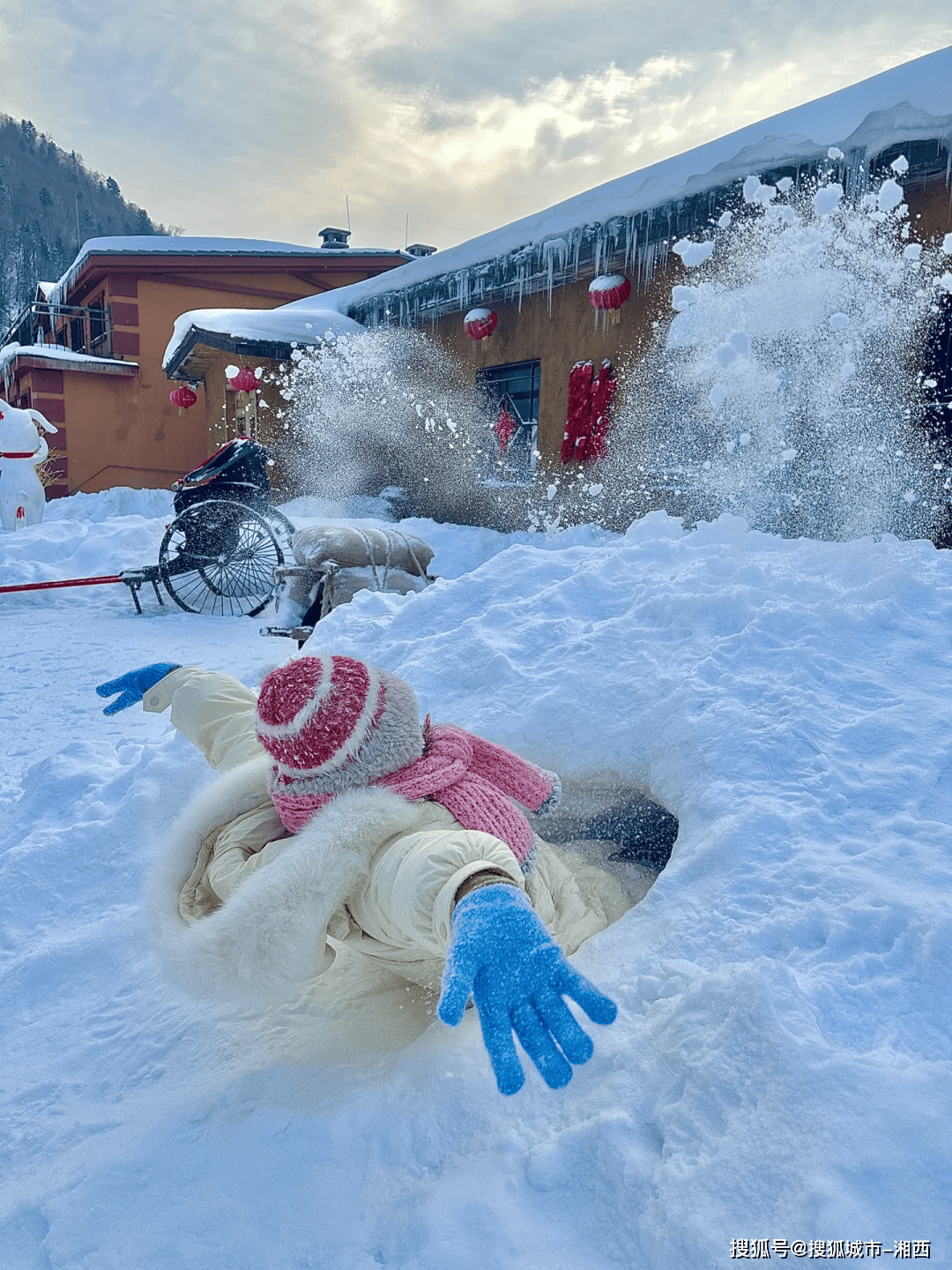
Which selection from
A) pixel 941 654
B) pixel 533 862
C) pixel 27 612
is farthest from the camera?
pixel 27 612

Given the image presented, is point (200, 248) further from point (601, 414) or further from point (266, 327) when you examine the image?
point (601, 414)

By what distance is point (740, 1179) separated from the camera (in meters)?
1.12

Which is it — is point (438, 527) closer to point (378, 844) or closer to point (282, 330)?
point (282, 330)

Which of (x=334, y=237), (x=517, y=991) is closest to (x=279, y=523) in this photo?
(x=517, y=991)

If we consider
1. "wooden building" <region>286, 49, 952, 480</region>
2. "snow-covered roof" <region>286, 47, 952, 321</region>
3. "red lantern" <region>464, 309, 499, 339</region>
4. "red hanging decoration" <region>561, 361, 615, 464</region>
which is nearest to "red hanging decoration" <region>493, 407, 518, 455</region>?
"wooden building" <region>286, 49, 952, 480</region>

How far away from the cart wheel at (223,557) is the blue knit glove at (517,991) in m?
6.27

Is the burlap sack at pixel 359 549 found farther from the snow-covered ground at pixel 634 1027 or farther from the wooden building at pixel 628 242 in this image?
the snow-covered ground at pixel 634 1027

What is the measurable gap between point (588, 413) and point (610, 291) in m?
1.16

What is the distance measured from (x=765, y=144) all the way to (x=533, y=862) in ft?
19.9

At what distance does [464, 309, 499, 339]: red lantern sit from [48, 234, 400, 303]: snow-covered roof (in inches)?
367

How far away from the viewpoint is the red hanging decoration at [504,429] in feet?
30.8

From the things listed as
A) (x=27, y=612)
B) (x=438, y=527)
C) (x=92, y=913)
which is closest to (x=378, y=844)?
(x=92, y=913)

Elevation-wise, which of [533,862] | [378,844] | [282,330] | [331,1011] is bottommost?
[331,1011]

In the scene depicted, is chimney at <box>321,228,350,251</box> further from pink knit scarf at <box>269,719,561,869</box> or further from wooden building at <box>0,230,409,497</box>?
pink knit scarf at <box>269,719,561,869</box>
